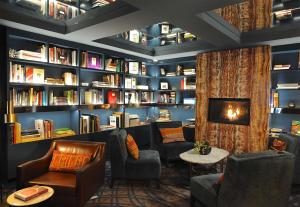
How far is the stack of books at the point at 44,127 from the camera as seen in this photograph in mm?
3869

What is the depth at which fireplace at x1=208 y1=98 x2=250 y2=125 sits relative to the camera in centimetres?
454

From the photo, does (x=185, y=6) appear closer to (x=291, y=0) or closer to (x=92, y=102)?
(x=291, y=0)

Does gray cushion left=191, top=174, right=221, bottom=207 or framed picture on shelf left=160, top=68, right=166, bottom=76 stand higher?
framed picture on shelf left=160, top=68, right=166, bottom=76

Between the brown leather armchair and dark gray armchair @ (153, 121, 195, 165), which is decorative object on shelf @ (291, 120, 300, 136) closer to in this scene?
dark gray armchair @ (153, 121, 195, 165)

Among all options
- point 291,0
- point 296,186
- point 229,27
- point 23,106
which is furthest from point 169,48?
point 296,186

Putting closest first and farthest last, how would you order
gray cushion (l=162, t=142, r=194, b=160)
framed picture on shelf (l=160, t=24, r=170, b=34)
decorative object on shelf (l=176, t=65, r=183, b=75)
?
gray cushion (l=162, t=142, r=194, b=160) → framed picture on shelf (l=160, t=24, r=170, b=34) → decorative object on shelf (l=176, t=65, r=183, b=75)

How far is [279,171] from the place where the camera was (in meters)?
2.23

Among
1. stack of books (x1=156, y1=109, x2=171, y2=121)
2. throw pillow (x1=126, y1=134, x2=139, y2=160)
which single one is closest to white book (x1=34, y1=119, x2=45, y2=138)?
throw pillow (x1=126, y1=134, x2=139, y2=160)

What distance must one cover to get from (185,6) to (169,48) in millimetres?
2666

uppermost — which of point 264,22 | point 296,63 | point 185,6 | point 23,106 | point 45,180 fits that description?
point 264,22

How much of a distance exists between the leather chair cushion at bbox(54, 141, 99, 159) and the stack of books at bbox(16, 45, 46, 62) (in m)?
1.55

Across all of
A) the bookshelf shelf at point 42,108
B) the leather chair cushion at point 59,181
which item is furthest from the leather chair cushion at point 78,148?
the bookshelf shelf at point 42,108

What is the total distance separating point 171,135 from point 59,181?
8.01 ft

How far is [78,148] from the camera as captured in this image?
312 centimetres
